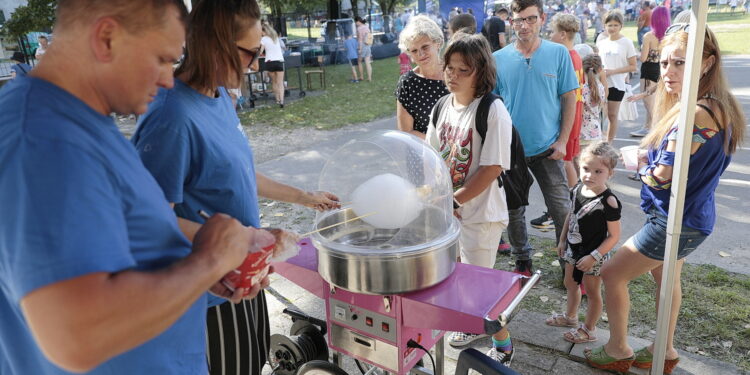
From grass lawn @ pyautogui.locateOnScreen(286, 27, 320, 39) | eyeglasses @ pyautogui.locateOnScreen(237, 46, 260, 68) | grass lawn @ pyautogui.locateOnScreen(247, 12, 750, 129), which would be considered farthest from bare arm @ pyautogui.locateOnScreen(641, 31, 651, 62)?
grass lawn @ pyautogui.locateOnScreen(286, 27, 320, 39)

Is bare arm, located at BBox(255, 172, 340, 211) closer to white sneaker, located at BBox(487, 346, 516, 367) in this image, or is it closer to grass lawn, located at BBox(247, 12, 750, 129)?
white sneaker, located at BBox(487, 346, 516, 367)

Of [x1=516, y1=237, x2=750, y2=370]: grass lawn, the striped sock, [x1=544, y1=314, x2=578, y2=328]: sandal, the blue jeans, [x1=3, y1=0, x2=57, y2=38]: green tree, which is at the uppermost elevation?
[x1=3, y1=0, x2=57, y2=38]: green tree

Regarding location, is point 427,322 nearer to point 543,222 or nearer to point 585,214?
point 585,214

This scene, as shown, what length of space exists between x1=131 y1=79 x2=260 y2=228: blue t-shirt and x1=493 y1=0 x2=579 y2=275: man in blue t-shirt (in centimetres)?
236

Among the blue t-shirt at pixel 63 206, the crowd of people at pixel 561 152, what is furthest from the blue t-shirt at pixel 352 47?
the blue t-shirt at pixel 63 206

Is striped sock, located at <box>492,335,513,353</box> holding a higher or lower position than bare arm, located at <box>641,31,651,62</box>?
lower

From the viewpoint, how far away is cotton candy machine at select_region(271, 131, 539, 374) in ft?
5.82

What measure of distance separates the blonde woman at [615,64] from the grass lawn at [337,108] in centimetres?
372

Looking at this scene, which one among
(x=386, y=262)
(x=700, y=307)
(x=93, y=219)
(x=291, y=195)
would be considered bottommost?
(x=700, y=307)

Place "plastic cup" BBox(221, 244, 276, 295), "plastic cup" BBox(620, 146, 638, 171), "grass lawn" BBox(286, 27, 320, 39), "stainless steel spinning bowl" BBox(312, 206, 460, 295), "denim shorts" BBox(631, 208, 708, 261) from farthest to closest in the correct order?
"grass lawn" BBox(286, 27, 320, 39) < "plastic cup" BBox(620, 146, 638, 171) < "denim shorts" BBox(631, 208, 708, 261) < "stainless steel spinning bowl" BBox(312, 206, 460, 295) < "plastic cup" BBox(221, 244, 276, 295)

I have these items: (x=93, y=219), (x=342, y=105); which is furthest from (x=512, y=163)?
(x=342, y=105)

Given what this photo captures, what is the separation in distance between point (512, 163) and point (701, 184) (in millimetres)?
848

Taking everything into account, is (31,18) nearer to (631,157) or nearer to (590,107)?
(590,107)

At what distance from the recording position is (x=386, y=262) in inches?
69.7
